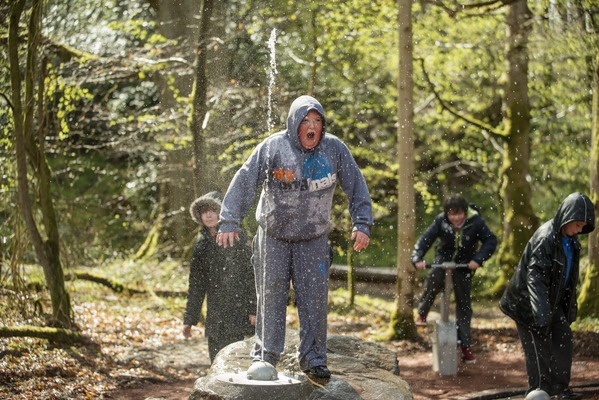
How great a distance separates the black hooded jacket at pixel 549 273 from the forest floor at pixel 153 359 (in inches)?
43.0

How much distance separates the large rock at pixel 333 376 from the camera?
5.82m

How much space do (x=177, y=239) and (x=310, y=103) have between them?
1038cm

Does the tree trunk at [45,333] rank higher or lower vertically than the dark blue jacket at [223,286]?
lower

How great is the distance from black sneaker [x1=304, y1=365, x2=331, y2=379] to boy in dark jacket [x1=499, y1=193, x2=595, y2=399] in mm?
1651

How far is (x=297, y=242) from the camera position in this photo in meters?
6.43

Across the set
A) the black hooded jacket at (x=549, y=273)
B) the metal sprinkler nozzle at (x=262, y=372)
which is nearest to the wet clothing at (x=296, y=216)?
the metal sprinkler nozzle at (x=262, y=372)

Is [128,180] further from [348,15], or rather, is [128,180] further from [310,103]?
[310,103]

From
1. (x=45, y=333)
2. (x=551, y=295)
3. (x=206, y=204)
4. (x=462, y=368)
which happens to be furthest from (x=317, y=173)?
(x=45, y=333)

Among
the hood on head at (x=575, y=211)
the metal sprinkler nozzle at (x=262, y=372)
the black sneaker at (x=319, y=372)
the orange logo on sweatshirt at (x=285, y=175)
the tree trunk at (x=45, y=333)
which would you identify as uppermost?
the orange logo on sweatshirt at (x=285, y=175)

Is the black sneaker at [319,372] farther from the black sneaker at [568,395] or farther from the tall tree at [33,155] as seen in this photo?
the tall tree at [33,155]

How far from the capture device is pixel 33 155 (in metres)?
10.1

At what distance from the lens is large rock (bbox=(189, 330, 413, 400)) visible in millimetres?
5820

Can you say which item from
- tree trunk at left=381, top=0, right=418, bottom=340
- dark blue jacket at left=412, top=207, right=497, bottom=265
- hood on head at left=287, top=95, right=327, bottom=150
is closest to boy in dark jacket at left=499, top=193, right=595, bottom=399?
hood on head at left=287, top=95, right=327, bottom=150

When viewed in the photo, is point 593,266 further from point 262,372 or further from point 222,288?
point 262,372
